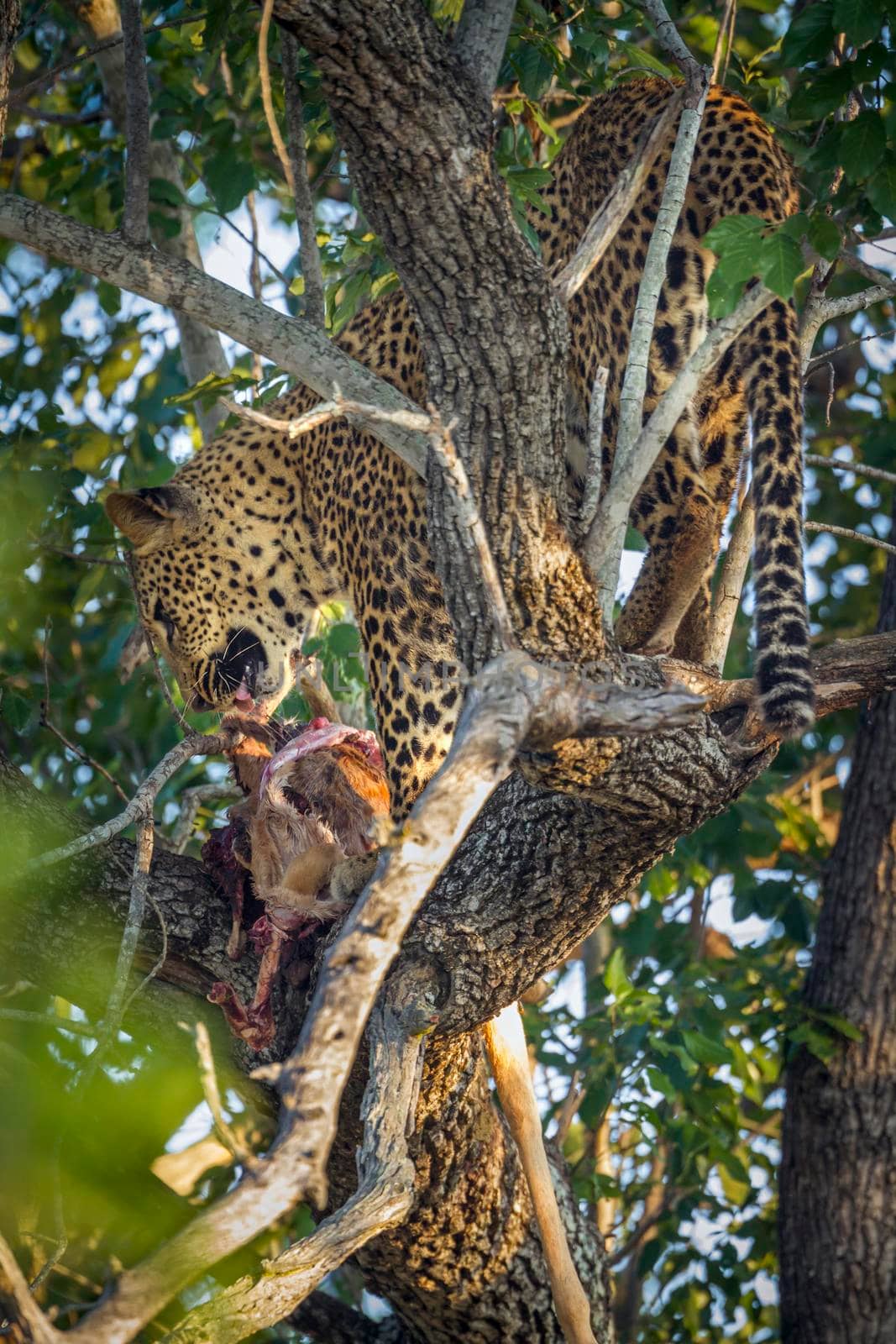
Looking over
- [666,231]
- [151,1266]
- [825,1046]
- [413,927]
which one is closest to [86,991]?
[413,927]

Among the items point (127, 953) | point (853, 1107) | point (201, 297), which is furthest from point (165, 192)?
point (853, 1107)

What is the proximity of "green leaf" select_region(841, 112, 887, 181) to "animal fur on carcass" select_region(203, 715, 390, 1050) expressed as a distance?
2343mm

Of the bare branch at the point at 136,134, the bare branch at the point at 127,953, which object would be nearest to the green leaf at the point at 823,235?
the bare branch at the point at 136,134

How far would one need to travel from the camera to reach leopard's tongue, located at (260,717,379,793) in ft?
15.1

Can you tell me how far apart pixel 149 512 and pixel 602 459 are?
2.16 metres

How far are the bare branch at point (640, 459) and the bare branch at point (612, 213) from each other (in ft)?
1.26

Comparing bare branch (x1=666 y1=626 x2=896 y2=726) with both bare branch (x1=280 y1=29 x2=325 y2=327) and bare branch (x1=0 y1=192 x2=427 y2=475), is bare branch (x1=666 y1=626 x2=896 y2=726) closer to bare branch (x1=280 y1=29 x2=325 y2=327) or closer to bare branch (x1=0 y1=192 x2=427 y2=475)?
bare branch (x1=0 y1=192 x2=427 y2=475)

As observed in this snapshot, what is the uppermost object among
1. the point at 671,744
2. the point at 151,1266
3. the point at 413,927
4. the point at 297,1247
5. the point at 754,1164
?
the point at 754,1164

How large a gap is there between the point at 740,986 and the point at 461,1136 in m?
3.00

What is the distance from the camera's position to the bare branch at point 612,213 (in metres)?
3.79

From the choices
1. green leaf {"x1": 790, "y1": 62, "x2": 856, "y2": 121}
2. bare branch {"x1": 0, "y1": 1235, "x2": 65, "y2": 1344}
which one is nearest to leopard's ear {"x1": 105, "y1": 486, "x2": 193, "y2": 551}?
→ green leaf {"x1": 790, "y1": 62, "x2": 856, "y2": 121}

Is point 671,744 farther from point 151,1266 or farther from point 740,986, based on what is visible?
point 740,986

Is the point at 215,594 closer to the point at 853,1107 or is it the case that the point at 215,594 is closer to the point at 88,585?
the point at 88,585

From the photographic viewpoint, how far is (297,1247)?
256 cm
